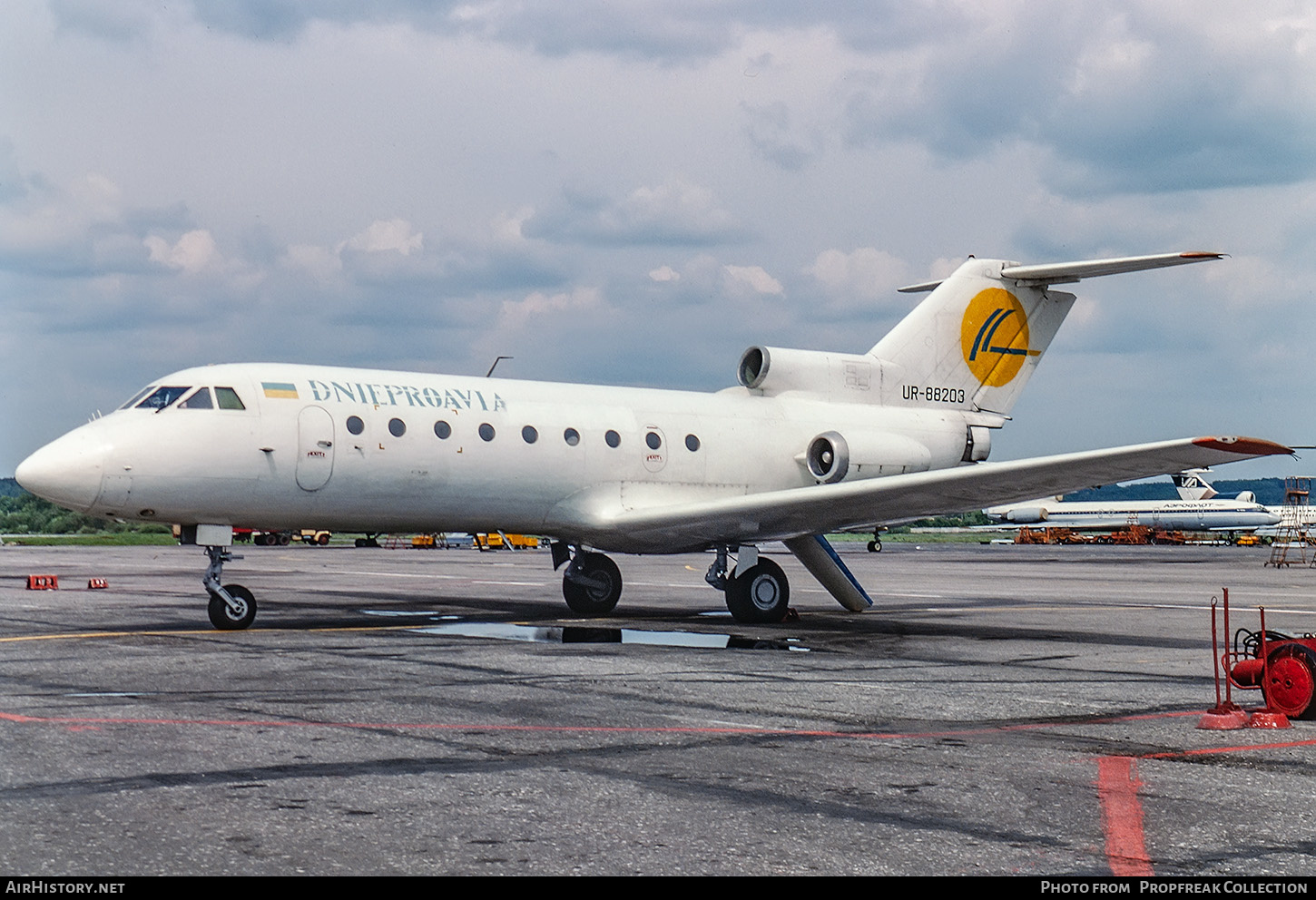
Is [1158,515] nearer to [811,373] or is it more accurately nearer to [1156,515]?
[1156,515]

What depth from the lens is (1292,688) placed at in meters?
9.95

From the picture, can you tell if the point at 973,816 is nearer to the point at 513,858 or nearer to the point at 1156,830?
the point at 1156,830

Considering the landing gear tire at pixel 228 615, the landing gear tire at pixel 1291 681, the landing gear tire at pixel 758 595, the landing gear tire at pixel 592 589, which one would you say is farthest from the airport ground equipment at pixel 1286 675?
the landing gear tire at pixel 592 589

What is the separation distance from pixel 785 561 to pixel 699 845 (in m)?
44.6

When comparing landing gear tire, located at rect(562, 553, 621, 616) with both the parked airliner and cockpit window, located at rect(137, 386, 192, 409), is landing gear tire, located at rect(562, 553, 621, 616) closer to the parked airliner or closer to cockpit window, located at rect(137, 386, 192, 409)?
cockpit window, located at rect(137, 386, 192, 409)

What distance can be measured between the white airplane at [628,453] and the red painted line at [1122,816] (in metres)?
7.78

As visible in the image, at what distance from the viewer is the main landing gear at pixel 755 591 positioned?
67.3 feet

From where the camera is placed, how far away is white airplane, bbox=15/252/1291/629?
55.4ft

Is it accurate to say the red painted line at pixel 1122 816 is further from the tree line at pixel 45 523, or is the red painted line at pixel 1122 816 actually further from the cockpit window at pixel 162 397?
the tree line at pixel 45 523

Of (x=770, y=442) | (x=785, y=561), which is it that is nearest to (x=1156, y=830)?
(x=770, y=442)

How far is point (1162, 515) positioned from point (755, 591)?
293 ft

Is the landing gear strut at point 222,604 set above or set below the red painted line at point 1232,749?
above

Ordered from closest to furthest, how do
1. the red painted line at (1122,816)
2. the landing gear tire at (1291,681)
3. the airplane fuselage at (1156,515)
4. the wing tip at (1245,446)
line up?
1. the red painted line at (1122,816)
2. the landing gear tire at (1291,681)
3. the wing tip at (1245,446)
4. the airplane fuselage at (1156,515)
